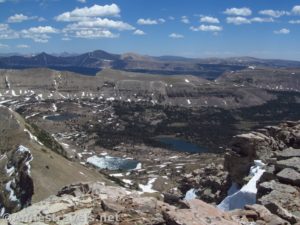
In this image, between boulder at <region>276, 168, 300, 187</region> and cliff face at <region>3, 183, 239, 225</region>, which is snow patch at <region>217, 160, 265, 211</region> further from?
cliff face at <region>3, 183, 239, 225</region>

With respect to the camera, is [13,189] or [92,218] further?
[13,189]

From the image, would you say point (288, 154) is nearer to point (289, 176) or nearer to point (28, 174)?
point (289, 176)

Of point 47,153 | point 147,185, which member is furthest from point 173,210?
point 147,185

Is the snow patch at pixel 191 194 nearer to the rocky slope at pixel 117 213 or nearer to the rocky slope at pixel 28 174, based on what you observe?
the rocky slope at pixel 117 213

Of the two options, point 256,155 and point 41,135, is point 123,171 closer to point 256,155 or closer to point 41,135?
point 41,135

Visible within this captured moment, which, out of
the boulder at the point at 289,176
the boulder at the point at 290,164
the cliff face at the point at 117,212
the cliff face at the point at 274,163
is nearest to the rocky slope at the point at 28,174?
the cliff face at the point at 274,163

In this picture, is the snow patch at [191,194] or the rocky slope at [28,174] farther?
the rocky slope at [28,174]

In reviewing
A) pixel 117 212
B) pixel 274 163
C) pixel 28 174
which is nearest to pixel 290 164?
pixel 274 163

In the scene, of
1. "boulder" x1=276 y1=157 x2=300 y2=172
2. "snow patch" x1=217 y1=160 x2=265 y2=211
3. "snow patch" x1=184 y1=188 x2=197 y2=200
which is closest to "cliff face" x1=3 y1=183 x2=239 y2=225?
"boulder" x1=276 y1=157 x2=300 y2=172
